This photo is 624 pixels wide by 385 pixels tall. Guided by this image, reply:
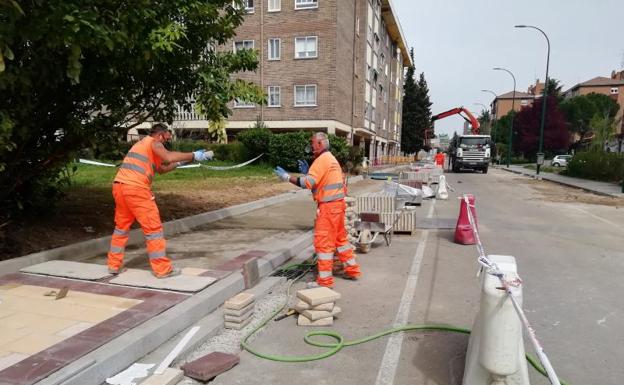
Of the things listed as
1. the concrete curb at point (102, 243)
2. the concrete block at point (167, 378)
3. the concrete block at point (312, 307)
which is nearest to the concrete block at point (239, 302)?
the concrete block at point (312, 307)

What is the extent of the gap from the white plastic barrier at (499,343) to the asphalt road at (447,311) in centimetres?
47

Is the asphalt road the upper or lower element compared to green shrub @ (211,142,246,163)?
lower

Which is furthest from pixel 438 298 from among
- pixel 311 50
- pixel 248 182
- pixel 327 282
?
pixel 311 50

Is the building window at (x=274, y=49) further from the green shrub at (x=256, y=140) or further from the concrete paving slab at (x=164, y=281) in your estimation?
the concrete paving slab at (x=164, y=281)

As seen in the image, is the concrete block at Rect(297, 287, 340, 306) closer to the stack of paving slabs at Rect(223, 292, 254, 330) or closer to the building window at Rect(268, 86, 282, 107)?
the stack of paving slabs at Rect(223, 292, 254, 330)

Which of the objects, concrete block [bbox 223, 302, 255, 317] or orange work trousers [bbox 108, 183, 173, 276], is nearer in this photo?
concrete block [bbox 223, 302, 255, 317]

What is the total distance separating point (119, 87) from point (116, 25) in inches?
94.0

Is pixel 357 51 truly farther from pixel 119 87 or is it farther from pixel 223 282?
pixel 223 282

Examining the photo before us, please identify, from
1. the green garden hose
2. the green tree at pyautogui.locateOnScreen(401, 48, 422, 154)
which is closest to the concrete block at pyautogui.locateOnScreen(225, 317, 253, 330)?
the green garden hose

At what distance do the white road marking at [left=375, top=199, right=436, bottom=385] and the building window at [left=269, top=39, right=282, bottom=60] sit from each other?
23.2 m

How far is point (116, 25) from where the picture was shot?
496 cm

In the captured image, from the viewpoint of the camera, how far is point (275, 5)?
91.6 feet

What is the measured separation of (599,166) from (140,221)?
1049 inches

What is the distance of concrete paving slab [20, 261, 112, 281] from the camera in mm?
5207
